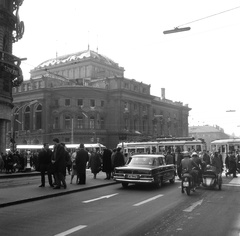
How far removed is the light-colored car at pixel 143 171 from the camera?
1488 centimetres

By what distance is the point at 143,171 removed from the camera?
588 inches

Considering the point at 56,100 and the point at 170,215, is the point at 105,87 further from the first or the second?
the point at 170,215

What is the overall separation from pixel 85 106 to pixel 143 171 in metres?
59.1

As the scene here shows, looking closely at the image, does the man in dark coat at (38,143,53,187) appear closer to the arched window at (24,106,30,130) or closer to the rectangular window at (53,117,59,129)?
the rectangular window at (53,117,59,129)

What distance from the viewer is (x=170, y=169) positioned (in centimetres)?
1758

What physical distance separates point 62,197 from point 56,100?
63.3m

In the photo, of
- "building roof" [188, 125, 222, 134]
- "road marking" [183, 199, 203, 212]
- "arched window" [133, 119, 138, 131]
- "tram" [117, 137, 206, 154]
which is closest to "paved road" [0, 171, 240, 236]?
"road marking" [183, 199, 203, 212]

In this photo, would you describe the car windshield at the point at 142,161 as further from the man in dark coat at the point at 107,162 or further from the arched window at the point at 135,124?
the arched window at the point at 135,124

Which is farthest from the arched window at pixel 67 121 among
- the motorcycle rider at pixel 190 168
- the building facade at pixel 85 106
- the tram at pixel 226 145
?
the motorcycle rider at pixel 190 168

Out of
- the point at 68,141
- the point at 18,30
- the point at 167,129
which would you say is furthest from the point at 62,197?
the point at 167,129

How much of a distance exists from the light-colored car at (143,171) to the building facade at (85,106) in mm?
50235

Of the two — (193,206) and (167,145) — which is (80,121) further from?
(193,206)

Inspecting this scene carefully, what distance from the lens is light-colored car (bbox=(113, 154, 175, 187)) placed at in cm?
1488

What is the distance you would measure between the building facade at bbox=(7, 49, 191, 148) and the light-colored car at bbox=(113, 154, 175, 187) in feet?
165
